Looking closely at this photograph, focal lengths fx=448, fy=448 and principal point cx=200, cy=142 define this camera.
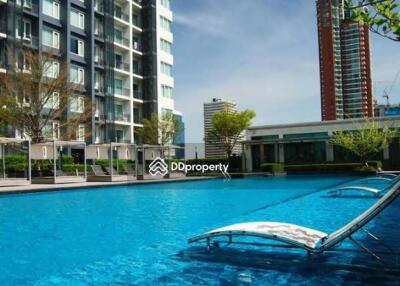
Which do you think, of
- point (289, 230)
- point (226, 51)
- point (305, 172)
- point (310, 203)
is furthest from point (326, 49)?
point (289, 230)

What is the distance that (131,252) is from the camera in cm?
738

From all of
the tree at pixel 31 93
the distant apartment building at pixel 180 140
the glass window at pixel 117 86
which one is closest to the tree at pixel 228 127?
the distant apartment building at pixel 180 140

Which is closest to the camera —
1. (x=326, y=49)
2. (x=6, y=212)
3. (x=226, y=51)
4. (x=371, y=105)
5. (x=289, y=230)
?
(x=289, y=230)

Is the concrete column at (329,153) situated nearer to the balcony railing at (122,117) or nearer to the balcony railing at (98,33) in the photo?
the balcony railing at (122,117)

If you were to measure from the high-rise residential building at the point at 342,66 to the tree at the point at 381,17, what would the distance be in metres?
0.16

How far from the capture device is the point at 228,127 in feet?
142

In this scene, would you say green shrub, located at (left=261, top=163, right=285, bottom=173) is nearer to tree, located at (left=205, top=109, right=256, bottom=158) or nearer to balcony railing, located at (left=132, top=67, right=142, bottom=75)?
tree, located at (left=205, top=109, right=256, bottom=158)

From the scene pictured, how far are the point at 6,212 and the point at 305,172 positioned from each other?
27432mm

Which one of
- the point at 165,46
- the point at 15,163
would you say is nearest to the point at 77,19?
the point at 165,46

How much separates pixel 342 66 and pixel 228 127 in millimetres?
11710

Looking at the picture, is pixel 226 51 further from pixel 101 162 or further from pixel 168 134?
pixel 168 134

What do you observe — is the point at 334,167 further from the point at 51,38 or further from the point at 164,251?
the point at 164,251

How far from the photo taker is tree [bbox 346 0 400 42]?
4.55 meters

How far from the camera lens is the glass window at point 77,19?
4050cm
